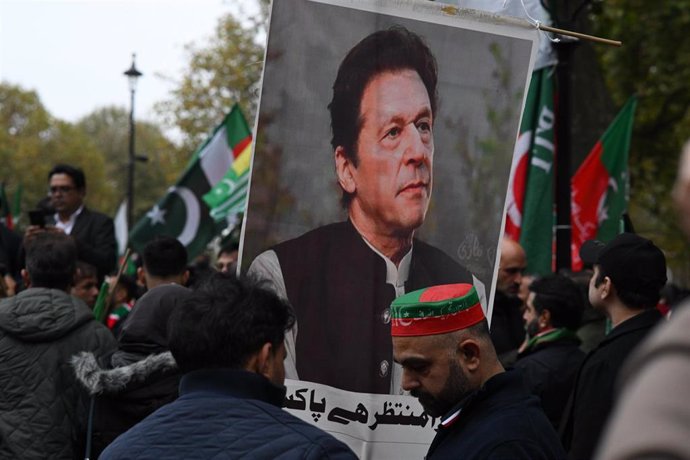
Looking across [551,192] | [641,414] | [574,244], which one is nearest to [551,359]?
[551,192]

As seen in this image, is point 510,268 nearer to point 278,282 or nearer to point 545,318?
point 545,318

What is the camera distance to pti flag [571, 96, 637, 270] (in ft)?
34.0

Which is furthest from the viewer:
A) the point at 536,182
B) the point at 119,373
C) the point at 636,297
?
the point at 536,182

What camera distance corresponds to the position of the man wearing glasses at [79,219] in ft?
28.4

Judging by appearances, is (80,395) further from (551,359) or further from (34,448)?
(551,359)

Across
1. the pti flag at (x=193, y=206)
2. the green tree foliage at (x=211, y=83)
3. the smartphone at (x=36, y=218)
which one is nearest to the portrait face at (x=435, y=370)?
the smartphone at (x=36, y=218)

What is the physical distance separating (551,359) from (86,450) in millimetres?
2547

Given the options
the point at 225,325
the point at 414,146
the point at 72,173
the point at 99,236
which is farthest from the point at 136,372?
the point at 72,173

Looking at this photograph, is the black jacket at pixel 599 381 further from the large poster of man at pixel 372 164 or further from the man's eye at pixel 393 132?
the man's eye at pixel 393 132

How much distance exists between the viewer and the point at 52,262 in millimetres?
6117

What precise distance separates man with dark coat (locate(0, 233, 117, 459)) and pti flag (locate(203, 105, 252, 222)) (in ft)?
21.4

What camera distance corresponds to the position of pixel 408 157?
443cm

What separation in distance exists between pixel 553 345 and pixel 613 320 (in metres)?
1.31

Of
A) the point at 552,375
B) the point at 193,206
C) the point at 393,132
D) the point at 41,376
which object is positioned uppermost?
the point at 393,132
